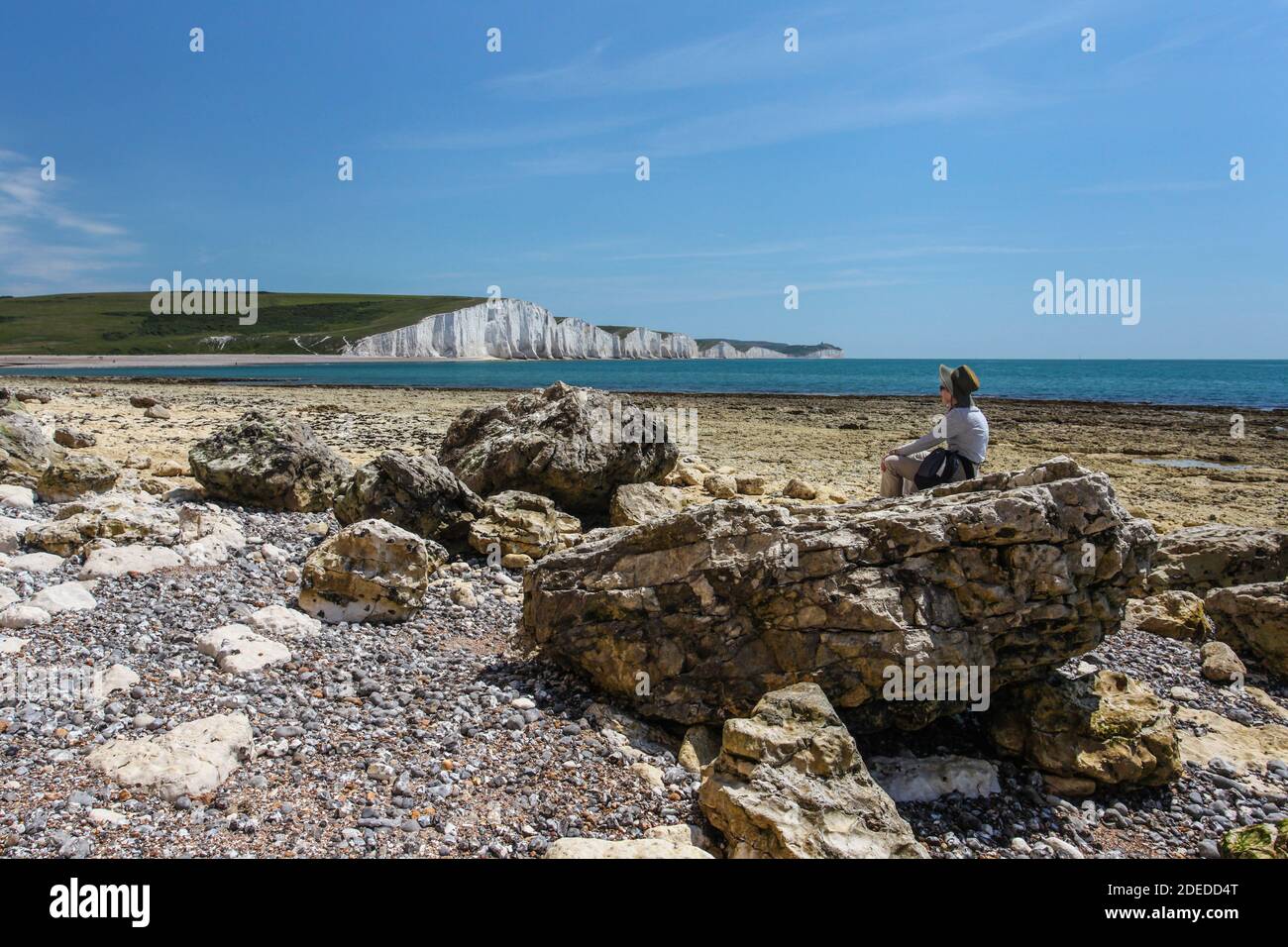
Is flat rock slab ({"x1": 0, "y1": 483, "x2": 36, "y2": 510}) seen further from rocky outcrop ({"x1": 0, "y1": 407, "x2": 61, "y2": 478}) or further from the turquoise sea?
the turquoise sea

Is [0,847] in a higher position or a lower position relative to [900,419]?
lower

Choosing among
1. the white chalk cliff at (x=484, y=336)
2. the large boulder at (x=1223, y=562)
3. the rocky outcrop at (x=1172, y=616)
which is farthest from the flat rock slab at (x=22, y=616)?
the white chalk cliff at (x=484, y=336)

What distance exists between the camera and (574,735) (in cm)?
619

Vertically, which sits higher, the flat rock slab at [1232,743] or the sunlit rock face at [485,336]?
the sunlit rock face at [485,336]

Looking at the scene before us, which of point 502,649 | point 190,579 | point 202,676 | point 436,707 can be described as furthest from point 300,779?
point 190,579

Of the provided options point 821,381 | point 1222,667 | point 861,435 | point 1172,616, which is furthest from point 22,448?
point 821,381

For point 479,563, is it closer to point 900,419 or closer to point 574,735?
point 574,735

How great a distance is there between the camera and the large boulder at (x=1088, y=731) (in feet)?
20.0

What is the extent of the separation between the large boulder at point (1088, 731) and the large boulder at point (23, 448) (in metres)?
15.0

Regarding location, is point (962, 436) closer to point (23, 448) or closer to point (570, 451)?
point (570, 451)

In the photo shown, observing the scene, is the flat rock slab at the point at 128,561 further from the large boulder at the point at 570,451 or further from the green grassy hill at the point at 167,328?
the green grassy hill at the point at 167,328

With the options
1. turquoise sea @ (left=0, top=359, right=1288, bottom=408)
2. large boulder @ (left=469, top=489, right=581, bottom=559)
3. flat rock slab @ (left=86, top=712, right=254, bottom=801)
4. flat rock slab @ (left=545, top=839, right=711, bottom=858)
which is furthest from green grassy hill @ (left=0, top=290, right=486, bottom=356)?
flat rock slab @ (left=545, top=839, right=711, bottom=858)

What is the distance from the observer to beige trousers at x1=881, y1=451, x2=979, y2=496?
29.3 feet
